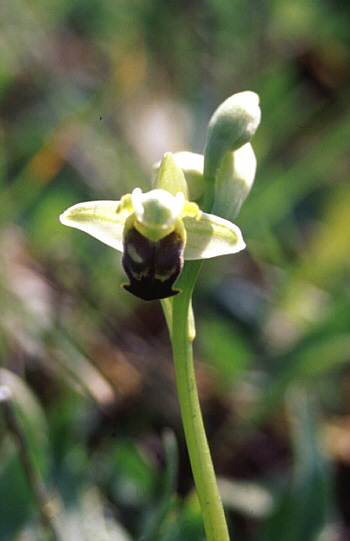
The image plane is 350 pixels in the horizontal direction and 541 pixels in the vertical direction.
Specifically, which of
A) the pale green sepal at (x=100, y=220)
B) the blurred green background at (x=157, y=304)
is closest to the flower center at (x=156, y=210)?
the pale green sepal at (x=100, y=220)

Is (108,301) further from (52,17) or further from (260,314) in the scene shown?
(52,17)

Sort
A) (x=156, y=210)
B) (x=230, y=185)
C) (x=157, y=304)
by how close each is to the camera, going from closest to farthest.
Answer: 1. (x=156, y=210)
2. (x=230, y=185)
3. (x=157, y=304)

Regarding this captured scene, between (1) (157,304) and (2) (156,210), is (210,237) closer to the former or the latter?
(2) (156,210)

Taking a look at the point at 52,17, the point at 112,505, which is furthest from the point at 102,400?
the point at 52,17

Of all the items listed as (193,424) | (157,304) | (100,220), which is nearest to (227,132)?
(100,220)

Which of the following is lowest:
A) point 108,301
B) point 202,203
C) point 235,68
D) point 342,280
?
point 202,203

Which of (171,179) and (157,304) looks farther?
(157,304)

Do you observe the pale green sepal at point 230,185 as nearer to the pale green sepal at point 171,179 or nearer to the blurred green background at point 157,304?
the pale green sepal at point 171,179
